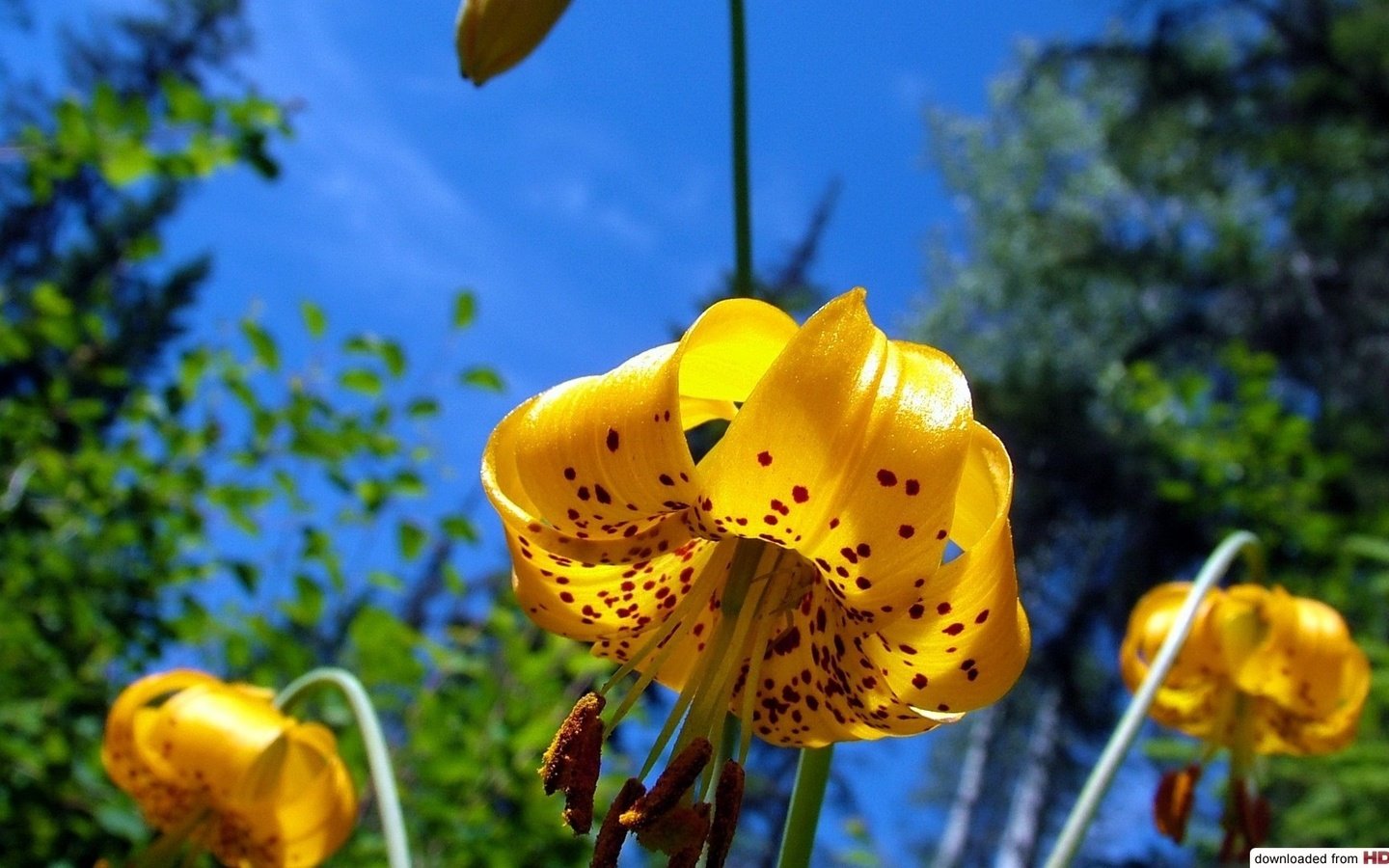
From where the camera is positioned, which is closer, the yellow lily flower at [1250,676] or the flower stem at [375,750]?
the flower stem at [375,750]

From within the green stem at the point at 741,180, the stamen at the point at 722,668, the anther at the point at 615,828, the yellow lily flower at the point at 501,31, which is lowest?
the anther at the point at 615,828

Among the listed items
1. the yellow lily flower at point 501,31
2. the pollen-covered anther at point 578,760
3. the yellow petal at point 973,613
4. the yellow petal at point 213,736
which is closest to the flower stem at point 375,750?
the yellow petal at point 213,736

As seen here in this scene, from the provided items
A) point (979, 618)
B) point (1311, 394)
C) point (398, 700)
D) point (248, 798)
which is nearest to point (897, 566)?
point (979, 618)

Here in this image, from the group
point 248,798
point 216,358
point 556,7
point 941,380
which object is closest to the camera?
point 941,380

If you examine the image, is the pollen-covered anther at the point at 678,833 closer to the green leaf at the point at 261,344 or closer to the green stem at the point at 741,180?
the green stem at the point at 741,180

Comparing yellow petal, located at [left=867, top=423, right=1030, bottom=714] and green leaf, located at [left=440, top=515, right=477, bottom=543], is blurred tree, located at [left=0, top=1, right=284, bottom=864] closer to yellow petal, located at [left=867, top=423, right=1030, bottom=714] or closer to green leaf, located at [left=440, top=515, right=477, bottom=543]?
green leaf, located at [left=440, top=515, right=477, bottom=543]

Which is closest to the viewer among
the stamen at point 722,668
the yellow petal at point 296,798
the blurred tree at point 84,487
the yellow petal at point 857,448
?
the yellow petal at point 857,448

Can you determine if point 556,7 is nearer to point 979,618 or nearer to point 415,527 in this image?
point 979,618
